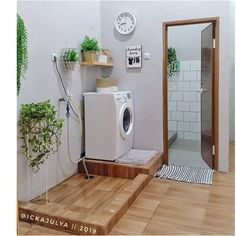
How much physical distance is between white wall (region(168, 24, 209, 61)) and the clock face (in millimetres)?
1690

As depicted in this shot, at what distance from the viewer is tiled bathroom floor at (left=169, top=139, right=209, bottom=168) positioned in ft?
12.4

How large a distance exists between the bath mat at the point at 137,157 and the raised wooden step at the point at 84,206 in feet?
0.78

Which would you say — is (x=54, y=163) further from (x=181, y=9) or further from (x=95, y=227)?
(x=181, y=9)

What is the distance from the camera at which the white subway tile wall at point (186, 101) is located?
201 inches

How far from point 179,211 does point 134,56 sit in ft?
7.10

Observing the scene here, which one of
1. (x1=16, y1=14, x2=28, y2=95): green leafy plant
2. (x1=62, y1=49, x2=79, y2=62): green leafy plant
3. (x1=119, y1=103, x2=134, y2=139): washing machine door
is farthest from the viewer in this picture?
(x1=119, y1=103, x2=134, y2=139): washing machine door

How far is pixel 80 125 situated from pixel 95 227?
158 cm

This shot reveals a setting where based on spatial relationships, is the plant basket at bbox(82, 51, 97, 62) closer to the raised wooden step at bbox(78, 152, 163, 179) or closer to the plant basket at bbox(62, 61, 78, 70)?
the plant basket at bbox(62, 61, 78, 70)

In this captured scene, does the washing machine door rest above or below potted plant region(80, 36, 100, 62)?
below

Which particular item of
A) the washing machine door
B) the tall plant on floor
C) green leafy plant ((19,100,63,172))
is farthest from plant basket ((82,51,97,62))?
the tall plant on floor

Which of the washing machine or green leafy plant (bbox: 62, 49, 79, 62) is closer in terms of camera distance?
green leafy plant (bbox: 62, 49, 79, 62)

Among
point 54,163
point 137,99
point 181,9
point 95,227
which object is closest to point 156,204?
point 95,227

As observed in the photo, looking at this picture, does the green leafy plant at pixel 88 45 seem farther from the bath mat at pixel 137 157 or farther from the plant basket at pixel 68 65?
the bath mat at pixel 137 157

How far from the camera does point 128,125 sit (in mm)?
3672
